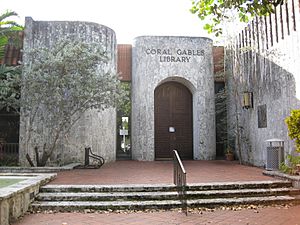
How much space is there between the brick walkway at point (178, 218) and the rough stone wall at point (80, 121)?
611 cm

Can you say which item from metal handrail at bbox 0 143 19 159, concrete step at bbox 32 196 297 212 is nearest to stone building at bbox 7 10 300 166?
metal handrail at bbox 0 143 19 159

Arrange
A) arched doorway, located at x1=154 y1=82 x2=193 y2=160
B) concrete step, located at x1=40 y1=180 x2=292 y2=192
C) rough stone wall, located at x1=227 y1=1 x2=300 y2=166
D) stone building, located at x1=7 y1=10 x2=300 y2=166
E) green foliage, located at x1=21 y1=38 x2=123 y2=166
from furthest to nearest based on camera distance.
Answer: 1. arched doorway, located at x1=154 y1=82 x2=193 y2=160
2. stone building, located at x1=7 y1=10 x2=300 y2=166
3. green foliage, located at x1=21 y1=38 x2=123 y2=166
4. rough stone wall, located at x1=227 y1=1 x2=300 y2=166
5. concrete step, located at x1=40 y1=180 x2=292 y2=192

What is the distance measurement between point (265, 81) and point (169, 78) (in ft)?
15.2

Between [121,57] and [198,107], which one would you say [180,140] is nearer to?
[198,107]

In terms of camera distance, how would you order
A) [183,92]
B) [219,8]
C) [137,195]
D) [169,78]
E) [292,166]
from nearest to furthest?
[219,8]
[137,195]
[292,166]
[169,78]
[183,92]

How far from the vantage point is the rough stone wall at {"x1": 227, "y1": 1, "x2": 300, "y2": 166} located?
8.48 m

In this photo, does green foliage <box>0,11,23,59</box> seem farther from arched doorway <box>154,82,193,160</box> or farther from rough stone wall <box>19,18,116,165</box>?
arched doorway <box>154,82,193,160</box>

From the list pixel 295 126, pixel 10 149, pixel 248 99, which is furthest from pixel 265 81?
pixel 10 149

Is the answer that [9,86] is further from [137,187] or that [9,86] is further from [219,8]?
[219,8]

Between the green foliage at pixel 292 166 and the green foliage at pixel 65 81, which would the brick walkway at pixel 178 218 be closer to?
the green foliage at pixel 292 166

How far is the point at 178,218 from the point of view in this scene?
5055mm

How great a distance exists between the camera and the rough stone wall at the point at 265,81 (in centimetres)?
848

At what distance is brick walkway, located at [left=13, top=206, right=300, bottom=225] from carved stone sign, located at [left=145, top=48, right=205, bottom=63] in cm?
881

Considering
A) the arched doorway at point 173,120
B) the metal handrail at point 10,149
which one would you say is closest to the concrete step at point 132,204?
the metal handrail at point 10,149
